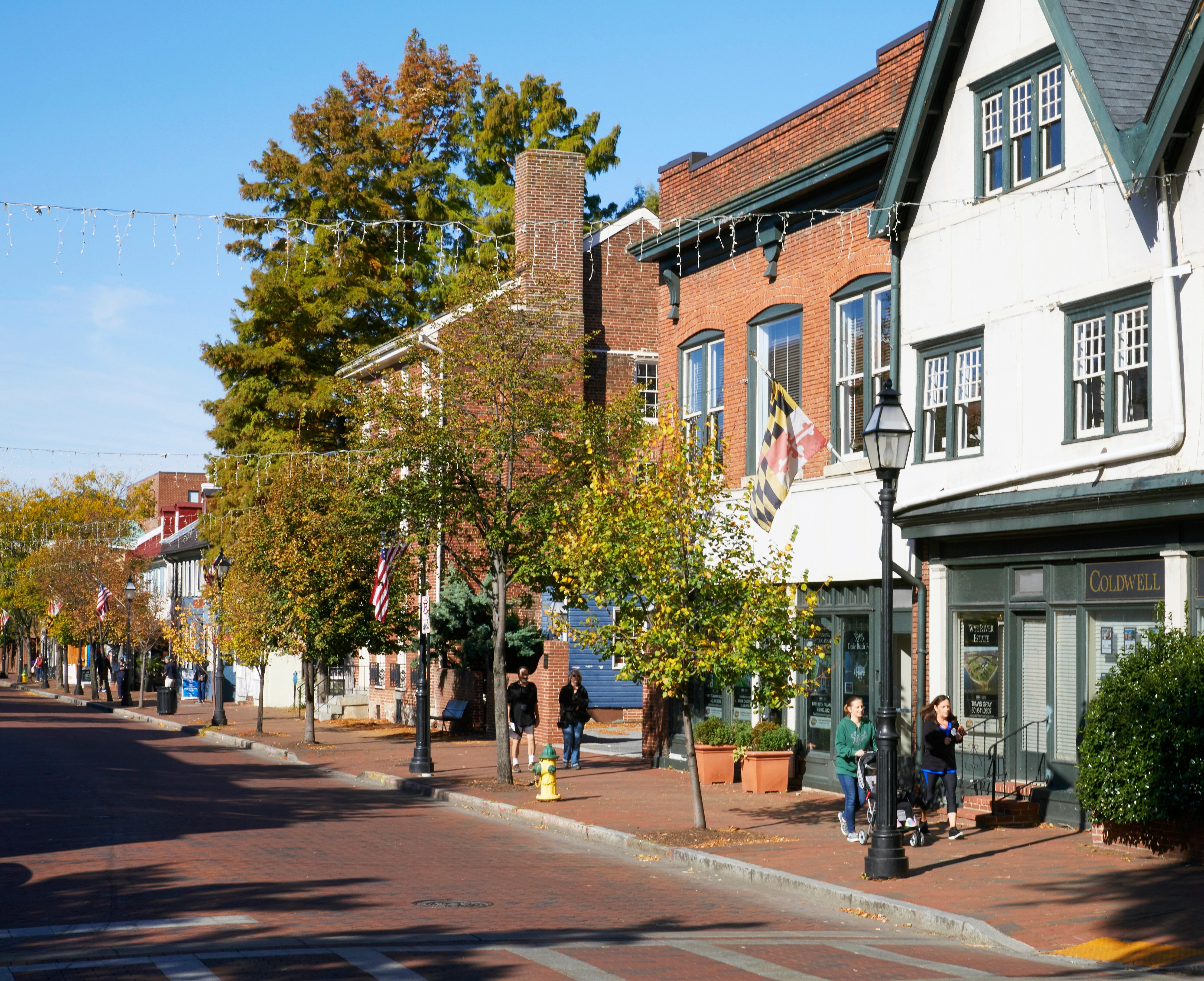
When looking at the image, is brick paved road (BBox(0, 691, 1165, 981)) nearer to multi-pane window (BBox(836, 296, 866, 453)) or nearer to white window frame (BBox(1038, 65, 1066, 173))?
multi-pane window (BBox(836, 296, 866, 453))

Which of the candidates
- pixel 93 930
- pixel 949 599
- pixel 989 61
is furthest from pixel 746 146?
pixel 93 930

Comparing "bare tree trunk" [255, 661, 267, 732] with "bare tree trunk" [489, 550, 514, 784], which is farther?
"bare tree trunk" [255, 661, 267, 732]

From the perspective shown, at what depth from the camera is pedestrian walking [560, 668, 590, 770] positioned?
25344 mm

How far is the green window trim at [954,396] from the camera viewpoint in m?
17.9

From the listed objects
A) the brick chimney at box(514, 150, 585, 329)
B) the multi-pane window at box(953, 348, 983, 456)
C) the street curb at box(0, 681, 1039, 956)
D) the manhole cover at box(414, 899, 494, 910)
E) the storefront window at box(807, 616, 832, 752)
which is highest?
the brick chimney at box(514, 150, 585, 329)

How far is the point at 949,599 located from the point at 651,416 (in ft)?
35.2

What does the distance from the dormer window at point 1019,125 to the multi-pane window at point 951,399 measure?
6.78 feet

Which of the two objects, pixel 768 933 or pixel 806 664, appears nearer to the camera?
pixel 768 933

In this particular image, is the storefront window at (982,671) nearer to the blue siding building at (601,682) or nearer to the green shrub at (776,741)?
the green shrub at (776,741)

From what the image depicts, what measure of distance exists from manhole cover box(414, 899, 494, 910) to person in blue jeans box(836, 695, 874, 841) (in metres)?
5.37

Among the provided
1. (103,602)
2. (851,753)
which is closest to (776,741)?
(851,753)

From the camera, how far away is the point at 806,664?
16.1m

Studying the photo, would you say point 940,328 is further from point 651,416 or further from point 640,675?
point 651,416

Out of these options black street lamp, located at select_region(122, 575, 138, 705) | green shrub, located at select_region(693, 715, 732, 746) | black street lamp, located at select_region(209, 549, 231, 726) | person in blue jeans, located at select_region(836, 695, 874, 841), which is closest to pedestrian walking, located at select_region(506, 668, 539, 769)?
green shrub, located at select_region(693, 715, 732, 746)
